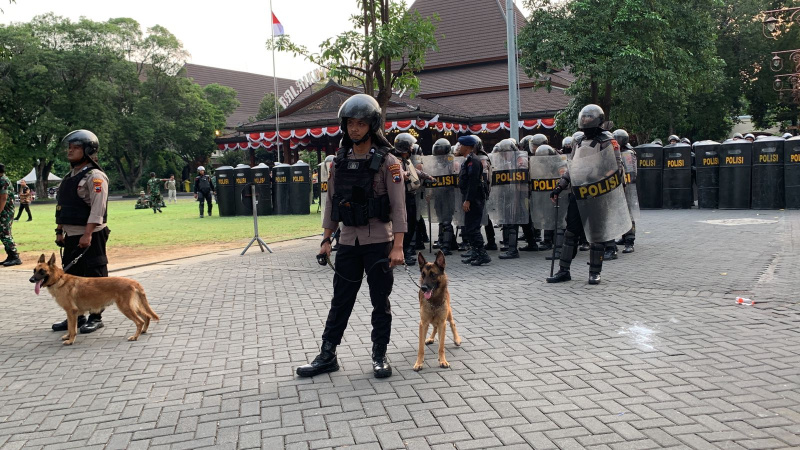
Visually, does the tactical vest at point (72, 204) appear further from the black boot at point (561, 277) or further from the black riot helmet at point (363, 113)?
the black boot at point (561, 277)

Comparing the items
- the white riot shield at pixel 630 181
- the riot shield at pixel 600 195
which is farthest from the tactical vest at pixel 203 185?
the riot shield at pixel 600 195

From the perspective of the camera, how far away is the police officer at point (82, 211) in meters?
6.44

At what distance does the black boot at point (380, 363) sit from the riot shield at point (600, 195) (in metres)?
4.11

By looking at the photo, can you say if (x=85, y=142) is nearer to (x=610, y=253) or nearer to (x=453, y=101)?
A: (x=610, y=253)

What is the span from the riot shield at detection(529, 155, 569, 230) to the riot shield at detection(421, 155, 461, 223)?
133 cm

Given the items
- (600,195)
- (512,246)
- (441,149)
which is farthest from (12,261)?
(600,195)

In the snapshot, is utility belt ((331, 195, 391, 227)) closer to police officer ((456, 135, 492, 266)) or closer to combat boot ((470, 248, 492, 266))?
police officer ((456, 135, 492, 266))

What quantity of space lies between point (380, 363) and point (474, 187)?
17.7 feet

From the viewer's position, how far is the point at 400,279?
9.02 meters

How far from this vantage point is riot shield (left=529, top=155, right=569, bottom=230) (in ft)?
35.0

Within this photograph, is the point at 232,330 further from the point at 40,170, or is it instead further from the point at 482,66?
the point at 40,170

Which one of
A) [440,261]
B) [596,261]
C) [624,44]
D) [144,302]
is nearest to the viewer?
[440,261]

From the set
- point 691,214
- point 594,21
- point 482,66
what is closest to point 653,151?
point 691,214

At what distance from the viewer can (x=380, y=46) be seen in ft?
38.0
